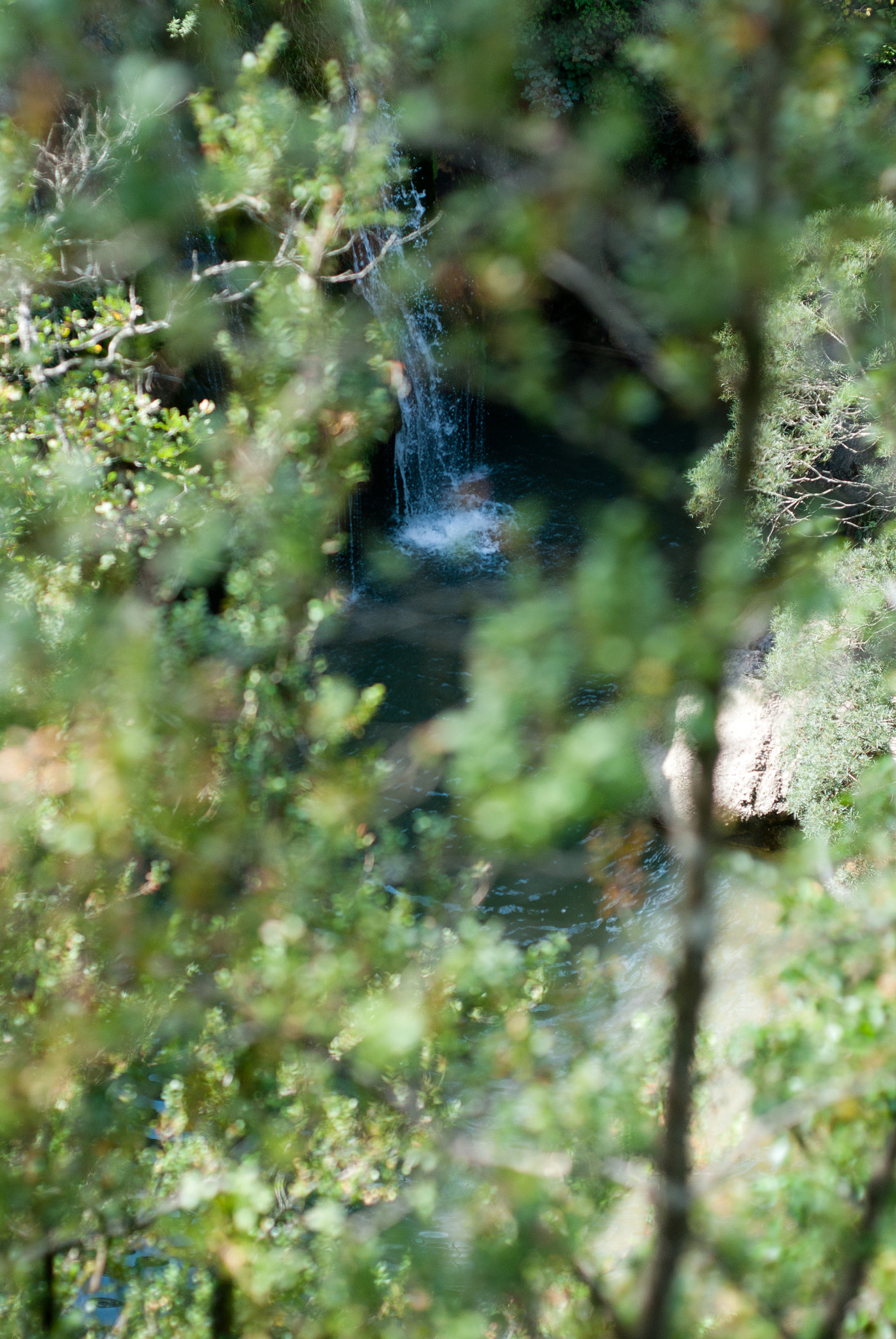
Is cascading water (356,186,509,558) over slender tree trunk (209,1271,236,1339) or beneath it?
beneath

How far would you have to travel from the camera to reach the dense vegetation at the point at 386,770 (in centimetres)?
128

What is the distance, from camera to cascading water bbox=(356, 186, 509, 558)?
11.5m

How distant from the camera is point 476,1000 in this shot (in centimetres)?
299

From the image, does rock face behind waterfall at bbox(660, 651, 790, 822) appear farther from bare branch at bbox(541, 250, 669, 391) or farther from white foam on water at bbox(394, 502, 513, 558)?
bare branch at bbox(541, 250, 669, 391)

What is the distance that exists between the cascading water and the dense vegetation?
7.30 meters

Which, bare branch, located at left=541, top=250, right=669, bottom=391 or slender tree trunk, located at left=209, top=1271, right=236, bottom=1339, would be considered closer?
bare branch, located at left=541, top=250, right=669, bottom=391

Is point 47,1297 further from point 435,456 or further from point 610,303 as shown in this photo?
point 435,456

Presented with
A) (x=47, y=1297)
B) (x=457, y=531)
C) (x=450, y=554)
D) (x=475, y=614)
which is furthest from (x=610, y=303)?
(x=457, y=531)

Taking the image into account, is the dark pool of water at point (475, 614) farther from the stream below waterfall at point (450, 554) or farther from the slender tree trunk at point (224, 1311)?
the slender tree trunk at point (224, 1311)

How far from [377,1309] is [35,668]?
176 cm

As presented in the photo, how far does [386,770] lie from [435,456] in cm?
Answer: 1021

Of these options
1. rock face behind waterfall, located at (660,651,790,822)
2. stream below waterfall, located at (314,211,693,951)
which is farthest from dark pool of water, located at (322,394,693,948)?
rock face behind waterfall, located at (660,651,790,822)

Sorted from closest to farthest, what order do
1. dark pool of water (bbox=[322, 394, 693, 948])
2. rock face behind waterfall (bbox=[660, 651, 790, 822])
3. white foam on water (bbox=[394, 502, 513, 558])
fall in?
dark pool of water (bbox=[322, 394, 693, 948]) → rock face behind waterfall (bbox=[660, 651, 790, 822]) → white foam on water (bbox=[394, 502, 513, 558])

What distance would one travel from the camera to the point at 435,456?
12852 millimetres
